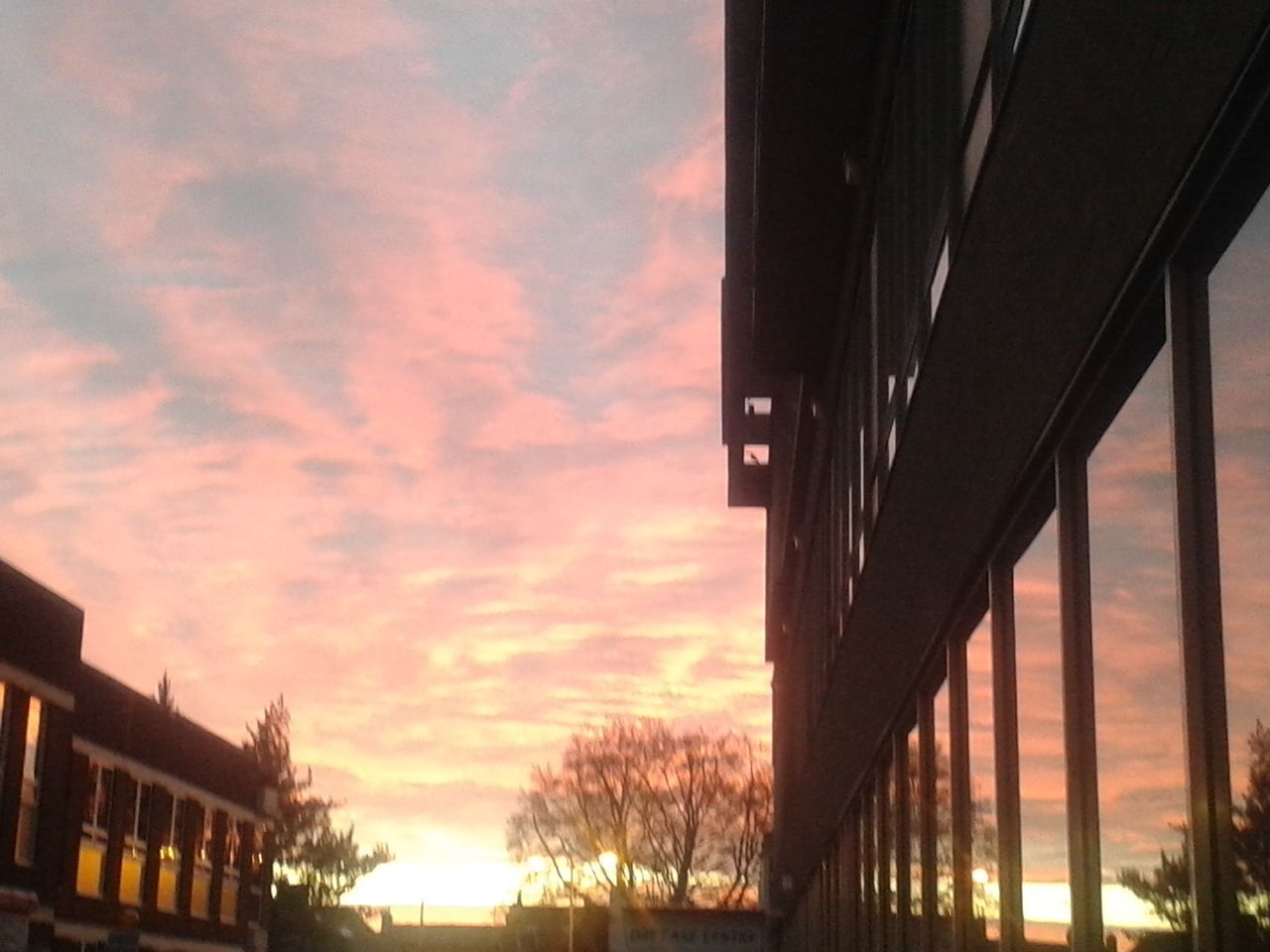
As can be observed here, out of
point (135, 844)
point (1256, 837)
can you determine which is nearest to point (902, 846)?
point (1256, 837)

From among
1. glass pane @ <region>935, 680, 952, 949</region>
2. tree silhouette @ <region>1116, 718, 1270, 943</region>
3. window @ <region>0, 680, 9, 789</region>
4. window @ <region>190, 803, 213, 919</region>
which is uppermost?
window @ <region>0, 680, 9, 789</region>

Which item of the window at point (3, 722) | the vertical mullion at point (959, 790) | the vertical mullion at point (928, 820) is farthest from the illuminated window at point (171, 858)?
the vertical mullion at point (959, 790)

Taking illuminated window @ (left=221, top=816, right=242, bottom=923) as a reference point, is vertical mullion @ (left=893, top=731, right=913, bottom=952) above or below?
below

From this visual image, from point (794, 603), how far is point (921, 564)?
1937 centimetres

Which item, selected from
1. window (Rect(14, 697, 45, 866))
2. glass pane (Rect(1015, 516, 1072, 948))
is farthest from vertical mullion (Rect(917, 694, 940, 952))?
window (Rect(14, 697, 45, 866))

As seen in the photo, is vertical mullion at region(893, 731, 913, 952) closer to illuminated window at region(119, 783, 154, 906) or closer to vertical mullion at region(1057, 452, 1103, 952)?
vertical mullion at region(1057, 452, 1103, 952)

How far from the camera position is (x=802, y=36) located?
48.0 ft

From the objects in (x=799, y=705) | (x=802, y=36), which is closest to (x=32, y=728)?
(x=799, y=705)

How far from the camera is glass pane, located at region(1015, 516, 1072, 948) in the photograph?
26.9 ft

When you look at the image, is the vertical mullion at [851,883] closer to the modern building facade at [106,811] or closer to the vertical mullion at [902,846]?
the vertical mullion at [902,846]

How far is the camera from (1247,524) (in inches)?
209

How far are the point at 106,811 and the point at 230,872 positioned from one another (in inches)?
348

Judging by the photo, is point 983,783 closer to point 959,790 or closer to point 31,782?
point 959,790

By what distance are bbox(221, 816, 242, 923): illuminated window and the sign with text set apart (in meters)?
10.5
